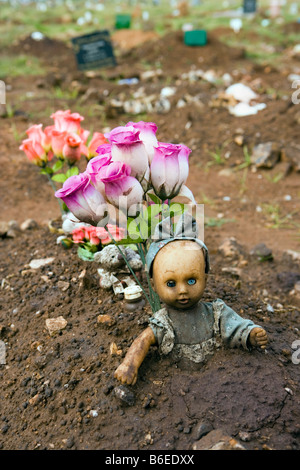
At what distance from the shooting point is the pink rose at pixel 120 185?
63.6 inches

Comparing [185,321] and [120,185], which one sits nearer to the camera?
[120,185]

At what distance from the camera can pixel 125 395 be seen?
1.79 m

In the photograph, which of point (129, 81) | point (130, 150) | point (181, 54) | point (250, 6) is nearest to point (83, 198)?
point (130, 150)

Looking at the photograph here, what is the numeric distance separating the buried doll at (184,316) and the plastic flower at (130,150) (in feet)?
0.98

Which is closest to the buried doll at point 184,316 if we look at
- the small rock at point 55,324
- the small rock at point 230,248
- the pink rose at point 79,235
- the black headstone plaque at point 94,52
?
the small rock at point 55,324

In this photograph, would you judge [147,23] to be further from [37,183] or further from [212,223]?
[212,223]

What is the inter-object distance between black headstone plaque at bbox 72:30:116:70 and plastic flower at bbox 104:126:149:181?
6.79 metres

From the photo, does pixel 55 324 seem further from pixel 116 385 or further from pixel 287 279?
pixel 287 279

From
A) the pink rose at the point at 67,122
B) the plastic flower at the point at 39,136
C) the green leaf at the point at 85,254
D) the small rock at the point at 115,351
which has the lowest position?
the green leaf at the point at 85,254

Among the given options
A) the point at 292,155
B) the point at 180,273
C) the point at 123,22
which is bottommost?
the point at 123,22

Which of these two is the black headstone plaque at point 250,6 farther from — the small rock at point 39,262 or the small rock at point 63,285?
the small rock at point 63,285

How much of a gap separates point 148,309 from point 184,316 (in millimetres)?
431

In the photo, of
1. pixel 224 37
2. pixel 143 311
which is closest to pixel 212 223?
pixel 143 311

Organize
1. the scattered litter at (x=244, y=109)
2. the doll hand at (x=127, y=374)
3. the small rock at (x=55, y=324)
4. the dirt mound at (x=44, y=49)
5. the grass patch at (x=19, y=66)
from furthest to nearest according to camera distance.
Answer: the dirt mound at (x=44, y=49), the grass patch at (x=19, y=66), the scattered litter at (x=244, y=109), the small rock at (x=55, y=324), the doll hand at (x=127, y=374)
